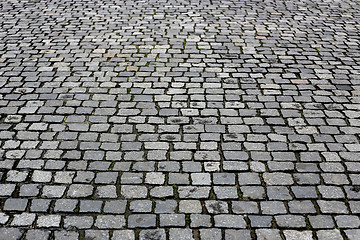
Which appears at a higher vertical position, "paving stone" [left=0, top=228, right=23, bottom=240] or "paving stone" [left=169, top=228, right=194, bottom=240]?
"paving stone" [left=0, top=228, right=23, bottom=240]

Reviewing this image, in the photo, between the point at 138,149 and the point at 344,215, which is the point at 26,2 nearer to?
the point at 138,149

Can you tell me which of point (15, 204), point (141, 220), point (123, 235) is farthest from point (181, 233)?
point (15, 204)

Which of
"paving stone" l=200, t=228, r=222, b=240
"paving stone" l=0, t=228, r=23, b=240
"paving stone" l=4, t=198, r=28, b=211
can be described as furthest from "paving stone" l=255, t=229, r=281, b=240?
"paving stone" l=4, t=198, r=28, b=211

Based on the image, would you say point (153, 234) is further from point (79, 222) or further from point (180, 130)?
point (180, 130)

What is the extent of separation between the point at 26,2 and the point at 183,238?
370 inches

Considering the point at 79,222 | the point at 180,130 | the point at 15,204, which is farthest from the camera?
the point at 180,130

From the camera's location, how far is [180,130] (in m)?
5.05

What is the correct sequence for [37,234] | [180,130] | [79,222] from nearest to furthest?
[37,234]
[79,222]
[180,130]

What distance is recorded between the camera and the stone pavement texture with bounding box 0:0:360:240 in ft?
12.2

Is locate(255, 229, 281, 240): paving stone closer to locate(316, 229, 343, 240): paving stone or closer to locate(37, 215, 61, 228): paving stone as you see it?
locate(316, 229, 343, 240): paving stone

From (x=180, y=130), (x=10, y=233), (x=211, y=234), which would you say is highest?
(x=10, y=233)

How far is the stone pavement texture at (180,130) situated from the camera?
12.2 feet

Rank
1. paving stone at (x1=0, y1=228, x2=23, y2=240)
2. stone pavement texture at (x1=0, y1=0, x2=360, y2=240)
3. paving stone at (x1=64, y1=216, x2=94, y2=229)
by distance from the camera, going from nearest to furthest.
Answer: paving stone at (x1=0, y1=228, x2=23, y2=240) → paving stone at (x1=64, y1=216, x2=94, y2=229) → stone pavement texture at (x1=0, y1=0, x2=360, y2=240)

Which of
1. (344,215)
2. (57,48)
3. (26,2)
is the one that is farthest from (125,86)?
(26,2)
